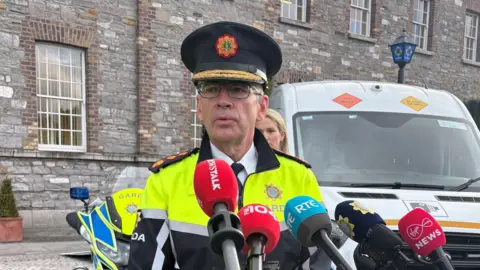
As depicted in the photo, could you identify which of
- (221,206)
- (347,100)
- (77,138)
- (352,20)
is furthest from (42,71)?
(352,20)

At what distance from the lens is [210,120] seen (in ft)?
5.61

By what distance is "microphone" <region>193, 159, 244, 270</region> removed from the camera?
3.11 ft

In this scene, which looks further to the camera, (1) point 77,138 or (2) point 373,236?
(1) point 77,138

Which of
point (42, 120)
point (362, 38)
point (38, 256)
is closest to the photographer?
point (38, 256)

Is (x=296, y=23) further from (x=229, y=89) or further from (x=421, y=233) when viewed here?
(x=421, y=233)

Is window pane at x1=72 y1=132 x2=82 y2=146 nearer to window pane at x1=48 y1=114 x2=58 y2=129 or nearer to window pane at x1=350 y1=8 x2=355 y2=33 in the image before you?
window pane at x1=48 y1=114 x2=58 y2=129

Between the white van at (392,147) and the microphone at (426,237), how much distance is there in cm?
165

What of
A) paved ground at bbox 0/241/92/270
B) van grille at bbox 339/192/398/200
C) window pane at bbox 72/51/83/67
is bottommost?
paved ground at bbox 0/241/92/270

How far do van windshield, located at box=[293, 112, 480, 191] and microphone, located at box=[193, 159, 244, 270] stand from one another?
262 cm

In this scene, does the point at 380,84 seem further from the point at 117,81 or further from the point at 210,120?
the point at 117,81

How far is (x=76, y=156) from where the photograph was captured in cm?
991

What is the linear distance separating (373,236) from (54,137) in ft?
32.0

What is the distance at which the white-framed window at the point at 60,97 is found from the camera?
9.80 metres

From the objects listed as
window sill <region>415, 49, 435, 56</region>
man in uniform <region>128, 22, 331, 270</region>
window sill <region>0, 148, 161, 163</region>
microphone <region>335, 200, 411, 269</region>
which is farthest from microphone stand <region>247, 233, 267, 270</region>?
window sill <region>415, 49, 435, 56</region>
